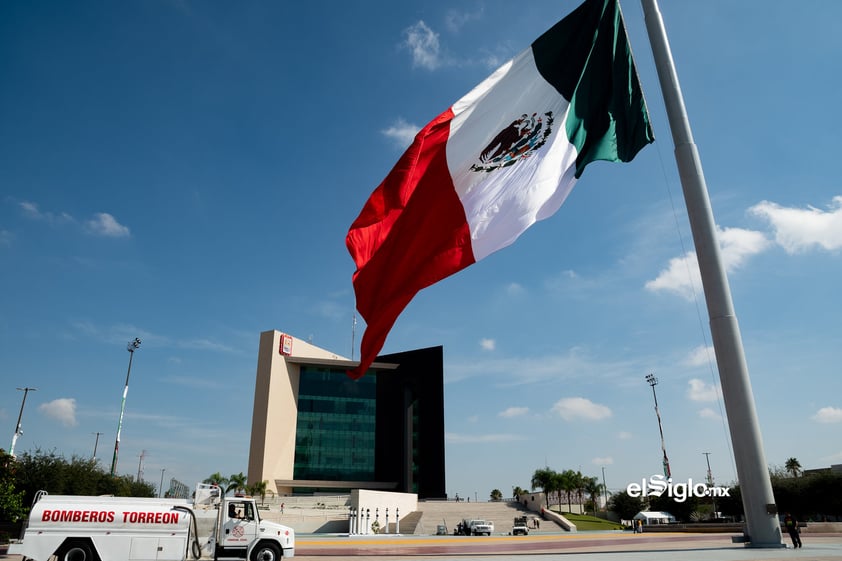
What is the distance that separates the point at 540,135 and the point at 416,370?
76.7 m

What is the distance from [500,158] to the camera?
1284 cm

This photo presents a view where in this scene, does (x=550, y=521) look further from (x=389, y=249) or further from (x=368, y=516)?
(x=389, y=249)

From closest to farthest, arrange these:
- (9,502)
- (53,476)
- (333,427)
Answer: (9,502) → (53,476) → (333,427)

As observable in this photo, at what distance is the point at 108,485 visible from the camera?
51.8m

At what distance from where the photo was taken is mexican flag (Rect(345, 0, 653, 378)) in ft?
40.1

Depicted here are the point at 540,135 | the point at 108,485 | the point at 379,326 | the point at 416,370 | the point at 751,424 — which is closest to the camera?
the point at 751,424

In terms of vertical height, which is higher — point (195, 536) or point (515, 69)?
point (515, 69)

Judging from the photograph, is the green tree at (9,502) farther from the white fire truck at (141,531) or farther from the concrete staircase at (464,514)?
the concrete staircase at (464,514)

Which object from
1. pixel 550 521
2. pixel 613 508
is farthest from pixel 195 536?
pixel 613 508

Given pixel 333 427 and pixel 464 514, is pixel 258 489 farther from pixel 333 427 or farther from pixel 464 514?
pixel 464 514

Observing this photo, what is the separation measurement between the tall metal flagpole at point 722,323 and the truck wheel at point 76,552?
1715 centimetres

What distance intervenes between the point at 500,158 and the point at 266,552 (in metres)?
14.8

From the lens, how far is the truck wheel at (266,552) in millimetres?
18375

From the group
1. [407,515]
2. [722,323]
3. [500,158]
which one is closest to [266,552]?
[500,158]
